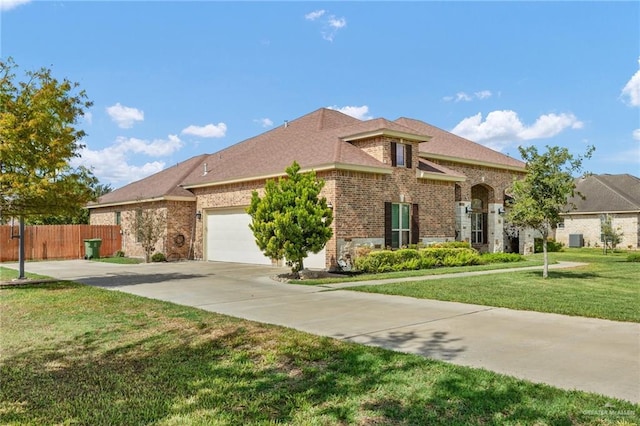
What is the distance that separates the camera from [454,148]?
80.9 ft

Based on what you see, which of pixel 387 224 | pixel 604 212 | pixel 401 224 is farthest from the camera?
pixel 604 212

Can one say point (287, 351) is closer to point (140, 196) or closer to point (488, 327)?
point (488, 327)

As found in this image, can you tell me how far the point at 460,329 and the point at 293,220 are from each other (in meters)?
7.62

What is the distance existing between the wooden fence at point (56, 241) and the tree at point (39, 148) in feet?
42.3

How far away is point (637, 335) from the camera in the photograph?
6.45 metres

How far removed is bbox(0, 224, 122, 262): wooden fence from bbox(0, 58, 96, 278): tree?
1289cm

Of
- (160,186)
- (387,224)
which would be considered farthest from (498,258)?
(160,186)

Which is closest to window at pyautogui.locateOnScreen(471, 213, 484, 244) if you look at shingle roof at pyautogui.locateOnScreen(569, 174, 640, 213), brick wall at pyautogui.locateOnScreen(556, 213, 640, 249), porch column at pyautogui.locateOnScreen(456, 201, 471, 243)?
porch column at pyautogui.locateOnScreen(456, 201, 471, 243)

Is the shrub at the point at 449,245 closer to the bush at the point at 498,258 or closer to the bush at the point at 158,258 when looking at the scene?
the bush at the point at 498,258

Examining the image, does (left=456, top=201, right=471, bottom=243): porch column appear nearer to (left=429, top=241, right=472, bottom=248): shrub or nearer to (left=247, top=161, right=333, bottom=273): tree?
(left=429, top=241, right=472, bottom=248): shrub

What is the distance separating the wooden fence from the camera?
79.6 ft

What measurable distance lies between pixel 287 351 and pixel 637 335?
4.96 metres

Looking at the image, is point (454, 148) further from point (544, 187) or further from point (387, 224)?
point (544, 187)

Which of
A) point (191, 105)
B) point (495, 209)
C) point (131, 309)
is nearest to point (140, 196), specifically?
point (191, 105)
